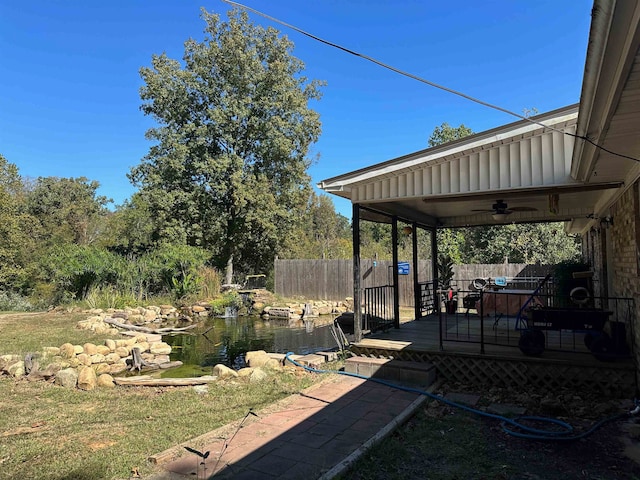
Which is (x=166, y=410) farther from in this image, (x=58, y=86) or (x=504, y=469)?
(x=58, y=86)

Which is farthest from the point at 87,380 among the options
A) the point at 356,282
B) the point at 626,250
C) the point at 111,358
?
the point at 626,250

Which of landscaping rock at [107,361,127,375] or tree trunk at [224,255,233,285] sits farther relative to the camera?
tree trunk at [224,255,233,285]

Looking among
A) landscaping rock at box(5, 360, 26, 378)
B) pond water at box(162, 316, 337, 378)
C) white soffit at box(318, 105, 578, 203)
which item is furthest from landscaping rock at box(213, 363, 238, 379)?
white soffit at box(318, 105, 578, 203)

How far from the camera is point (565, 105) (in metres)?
4.46

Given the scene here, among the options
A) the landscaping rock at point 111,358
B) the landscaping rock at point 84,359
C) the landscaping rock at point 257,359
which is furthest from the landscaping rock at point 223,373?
the landscaping rock at point 84,359

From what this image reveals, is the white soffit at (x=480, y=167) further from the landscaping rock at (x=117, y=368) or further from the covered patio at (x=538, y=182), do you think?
the landscaping rock at (x=117, y=368)

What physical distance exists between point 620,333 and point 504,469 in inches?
110

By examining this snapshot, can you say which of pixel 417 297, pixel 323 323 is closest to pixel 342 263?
pixel 323 323

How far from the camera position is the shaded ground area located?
2719mm

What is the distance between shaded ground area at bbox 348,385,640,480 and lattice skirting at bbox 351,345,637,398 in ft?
0.95

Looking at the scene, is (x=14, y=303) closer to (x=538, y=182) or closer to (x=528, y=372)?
(x=528, y=372)

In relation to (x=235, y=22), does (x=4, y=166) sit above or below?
below

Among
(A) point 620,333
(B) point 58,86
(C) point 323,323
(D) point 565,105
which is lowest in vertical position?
(C) point 323,323

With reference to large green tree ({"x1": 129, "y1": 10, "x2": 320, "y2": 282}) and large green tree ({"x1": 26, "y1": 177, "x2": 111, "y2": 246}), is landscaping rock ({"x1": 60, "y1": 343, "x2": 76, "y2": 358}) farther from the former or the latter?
large green tree ({"x1": 26, "y1": 177, "x2": 111, "y2": 246})
